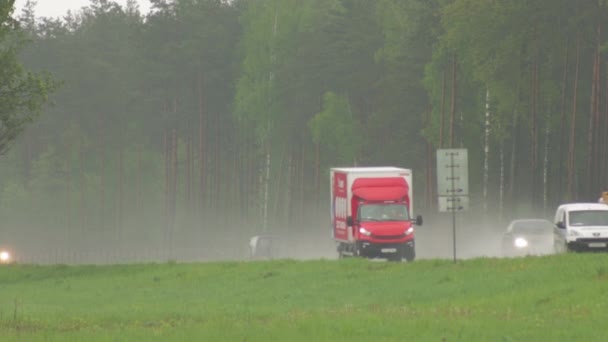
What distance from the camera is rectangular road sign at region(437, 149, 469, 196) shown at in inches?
1496

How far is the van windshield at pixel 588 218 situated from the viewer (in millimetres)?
43188

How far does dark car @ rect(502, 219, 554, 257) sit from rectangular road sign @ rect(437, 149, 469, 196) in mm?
16083

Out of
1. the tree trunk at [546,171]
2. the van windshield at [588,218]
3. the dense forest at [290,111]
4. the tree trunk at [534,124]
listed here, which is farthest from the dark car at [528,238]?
the tree trunk at [546,171]

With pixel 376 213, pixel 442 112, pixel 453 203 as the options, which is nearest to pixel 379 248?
pixel 376 213

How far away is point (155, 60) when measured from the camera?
411ft

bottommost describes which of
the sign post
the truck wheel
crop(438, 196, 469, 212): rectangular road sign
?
the truck wheel

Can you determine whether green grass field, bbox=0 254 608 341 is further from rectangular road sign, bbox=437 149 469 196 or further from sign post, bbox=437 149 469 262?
rectangular road sign, bbox=437 149 469 196

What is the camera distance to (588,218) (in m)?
43.4

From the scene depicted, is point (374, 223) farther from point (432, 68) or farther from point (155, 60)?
point (155, 60)

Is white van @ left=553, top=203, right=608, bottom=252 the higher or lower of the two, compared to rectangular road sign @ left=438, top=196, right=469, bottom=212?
lower

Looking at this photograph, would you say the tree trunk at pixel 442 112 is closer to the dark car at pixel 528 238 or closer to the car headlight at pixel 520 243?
the dark car at pixel 528 238

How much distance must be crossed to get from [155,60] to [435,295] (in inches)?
3791

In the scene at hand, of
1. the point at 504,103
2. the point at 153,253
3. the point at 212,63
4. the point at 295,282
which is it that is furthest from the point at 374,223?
the point at 212,63

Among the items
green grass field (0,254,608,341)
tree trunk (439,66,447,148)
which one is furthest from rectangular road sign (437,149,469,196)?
tree trunk (439,66,447,148)
